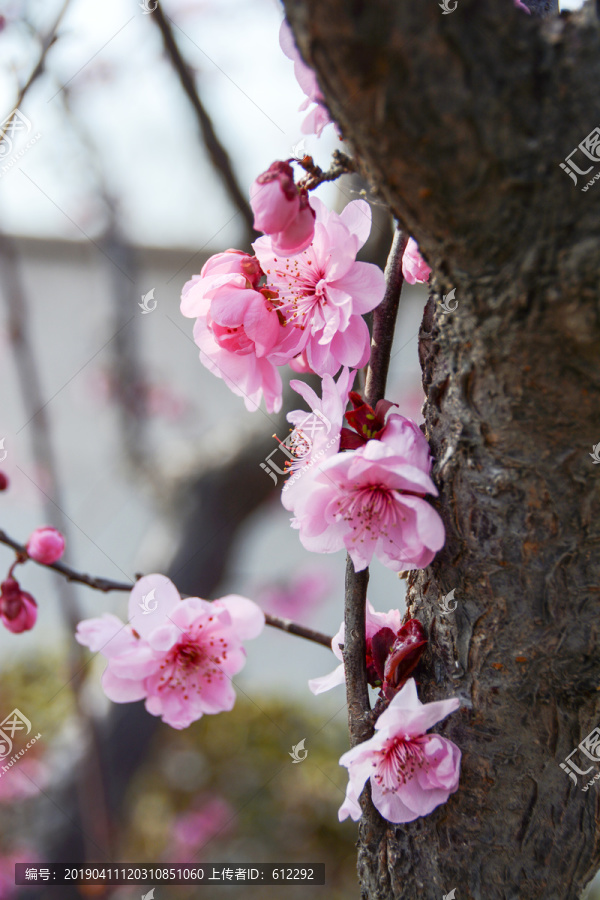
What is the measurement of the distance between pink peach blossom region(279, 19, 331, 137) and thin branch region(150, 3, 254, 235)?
89cm

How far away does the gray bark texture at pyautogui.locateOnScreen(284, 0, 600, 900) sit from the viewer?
1.29ft

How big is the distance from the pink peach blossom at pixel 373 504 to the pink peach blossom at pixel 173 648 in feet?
1.02

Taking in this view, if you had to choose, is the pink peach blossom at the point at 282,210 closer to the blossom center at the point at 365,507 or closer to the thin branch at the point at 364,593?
the thin branch at the point at 364,593

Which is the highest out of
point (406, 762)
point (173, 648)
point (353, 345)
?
point (353, 345)

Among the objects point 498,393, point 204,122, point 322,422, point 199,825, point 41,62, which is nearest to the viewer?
point 498,393

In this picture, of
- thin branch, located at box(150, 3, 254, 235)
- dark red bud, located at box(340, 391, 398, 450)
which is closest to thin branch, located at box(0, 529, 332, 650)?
dark red bud, located at box(340, 391, 398, 450)

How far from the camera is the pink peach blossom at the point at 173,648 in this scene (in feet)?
2.65

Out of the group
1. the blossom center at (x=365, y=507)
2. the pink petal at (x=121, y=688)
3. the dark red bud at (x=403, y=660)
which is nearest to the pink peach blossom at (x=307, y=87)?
the blossom center at (x=365, y=507)

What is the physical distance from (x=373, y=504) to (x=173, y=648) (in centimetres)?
45

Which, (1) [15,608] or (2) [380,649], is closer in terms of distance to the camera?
(2) [380,649]

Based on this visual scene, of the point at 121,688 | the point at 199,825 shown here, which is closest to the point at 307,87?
the point at 121,688

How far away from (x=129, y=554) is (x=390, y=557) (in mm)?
3545

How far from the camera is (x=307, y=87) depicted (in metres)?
0.59

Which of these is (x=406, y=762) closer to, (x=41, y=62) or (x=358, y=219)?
(x=358, y=219)
